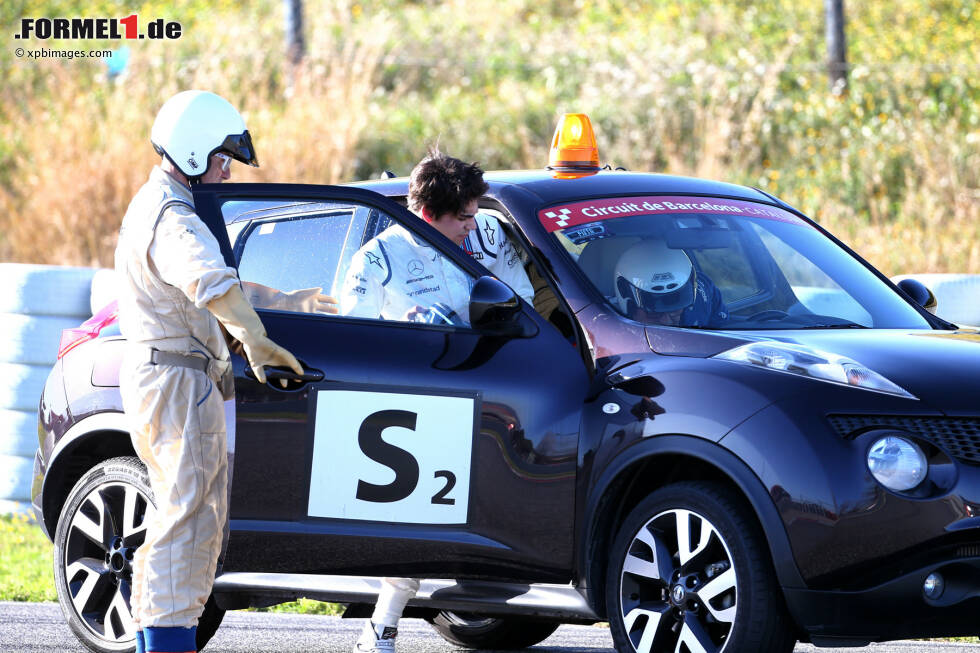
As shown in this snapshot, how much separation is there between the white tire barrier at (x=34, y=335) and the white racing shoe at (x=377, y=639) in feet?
13.3

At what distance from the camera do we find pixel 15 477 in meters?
9.02

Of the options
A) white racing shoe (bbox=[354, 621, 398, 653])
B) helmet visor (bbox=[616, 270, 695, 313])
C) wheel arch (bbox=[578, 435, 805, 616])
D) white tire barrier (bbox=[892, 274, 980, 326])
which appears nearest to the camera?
wheel arch (bbox=[578, 435, 805, 616])

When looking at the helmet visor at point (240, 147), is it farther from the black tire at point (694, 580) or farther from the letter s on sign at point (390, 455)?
the black tire at point (694, 580)

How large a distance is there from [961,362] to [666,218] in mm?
1313

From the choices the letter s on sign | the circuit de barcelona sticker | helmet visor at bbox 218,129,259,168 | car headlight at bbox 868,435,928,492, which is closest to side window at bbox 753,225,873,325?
car headlight at bbox 868,435,928,492

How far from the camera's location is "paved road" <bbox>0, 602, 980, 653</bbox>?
622 centimetres

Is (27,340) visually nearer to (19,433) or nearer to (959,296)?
(19,433)

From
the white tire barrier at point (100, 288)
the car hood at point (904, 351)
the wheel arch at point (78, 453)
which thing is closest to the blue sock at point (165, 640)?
the wheel arch at point (78, 453)

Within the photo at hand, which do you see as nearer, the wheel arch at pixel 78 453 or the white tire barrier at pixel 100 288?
the wheel arch at pixel 78 453

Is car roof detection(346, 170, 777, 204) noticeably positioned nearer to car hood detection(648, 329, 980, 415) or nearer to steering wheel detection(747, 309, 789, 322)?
steering wheel detection(747, 309, 789, 322)

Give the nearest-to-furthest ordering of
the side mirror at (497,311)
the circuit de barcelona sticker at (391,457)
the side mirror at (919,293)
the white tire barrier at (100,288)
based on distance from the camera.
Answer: the side mirror at (497,311), the circuit de barcelona sticker at (391,457), the side mirror at (919,293), the white tire barrier at (100,288)

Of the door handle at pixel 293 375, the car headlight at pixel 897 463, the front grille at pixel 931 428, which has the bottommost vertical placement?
the door handle at pixel 293 375

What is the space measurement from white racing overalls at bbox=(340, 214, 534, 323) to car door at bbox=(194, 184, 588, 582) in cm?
4

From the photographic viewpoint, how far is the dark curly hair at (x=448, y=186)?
5.51 meters
